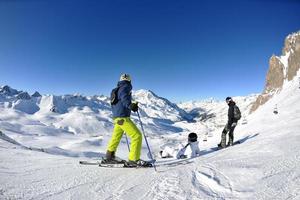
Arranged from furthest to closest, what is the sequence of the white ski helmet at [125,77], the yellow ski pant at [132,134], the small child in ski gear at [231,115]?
the small child in ski gear at [231,115]
the white ski helmet at [125,77]
the yellow ski pant at [132,134]

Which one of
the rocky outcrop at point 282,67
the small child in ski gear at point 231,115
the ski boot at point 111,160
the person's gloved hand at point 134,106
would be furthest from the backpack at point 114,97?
the rocky outcrop at point 282,67

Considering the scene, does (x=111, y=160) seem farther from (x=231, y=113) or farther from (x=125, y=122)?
(x=231, y=113)

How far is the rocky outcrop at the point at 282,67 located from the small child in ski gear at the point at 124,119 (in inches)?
3008

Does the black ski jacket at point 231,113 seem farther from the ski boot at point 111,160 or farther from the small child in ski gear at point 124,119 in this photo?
the ski boot at point 111,160

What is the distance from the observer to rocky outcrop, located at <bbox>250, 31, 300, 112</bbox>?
82.9 meters

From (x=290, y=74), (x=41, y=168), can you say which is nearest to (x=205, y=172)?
(x=41, y=168)

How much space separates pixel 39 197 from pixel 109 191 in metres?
1.51

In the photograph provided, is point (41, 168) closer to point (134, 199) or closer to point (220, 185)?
point (134, 199)

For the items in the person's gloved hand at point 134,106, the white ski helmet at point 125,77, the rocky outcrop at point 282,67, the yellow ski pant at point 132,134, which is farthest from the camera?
the rocky outcrop at point 282,67

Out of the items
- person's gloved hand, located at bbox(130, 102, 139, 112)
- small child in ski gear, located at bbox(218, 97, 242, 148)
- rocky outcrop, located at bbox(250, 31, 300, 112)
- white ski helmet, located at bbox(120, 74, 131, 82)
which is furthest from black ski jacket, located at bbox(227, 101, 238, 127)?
rocky outcrop, located at bbox(250, 31, 300, 112)

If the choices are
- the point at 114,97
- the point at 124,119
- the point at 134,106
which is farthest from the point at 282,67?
the point at 124,119

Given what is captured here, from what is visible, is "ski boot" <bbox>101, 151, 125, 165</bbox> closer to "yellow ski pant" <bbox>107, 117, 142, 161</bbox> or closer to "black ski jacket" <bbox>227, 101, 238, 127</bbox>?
"yellow ski pant" <bbox>107, 117, 142, 161</bbox>

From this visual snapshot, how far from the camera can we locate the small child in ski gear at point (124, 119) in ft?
30.0

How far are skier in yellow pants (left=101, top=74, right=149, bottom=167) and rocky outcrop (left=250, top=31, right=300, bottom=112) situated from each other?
76.4 m
